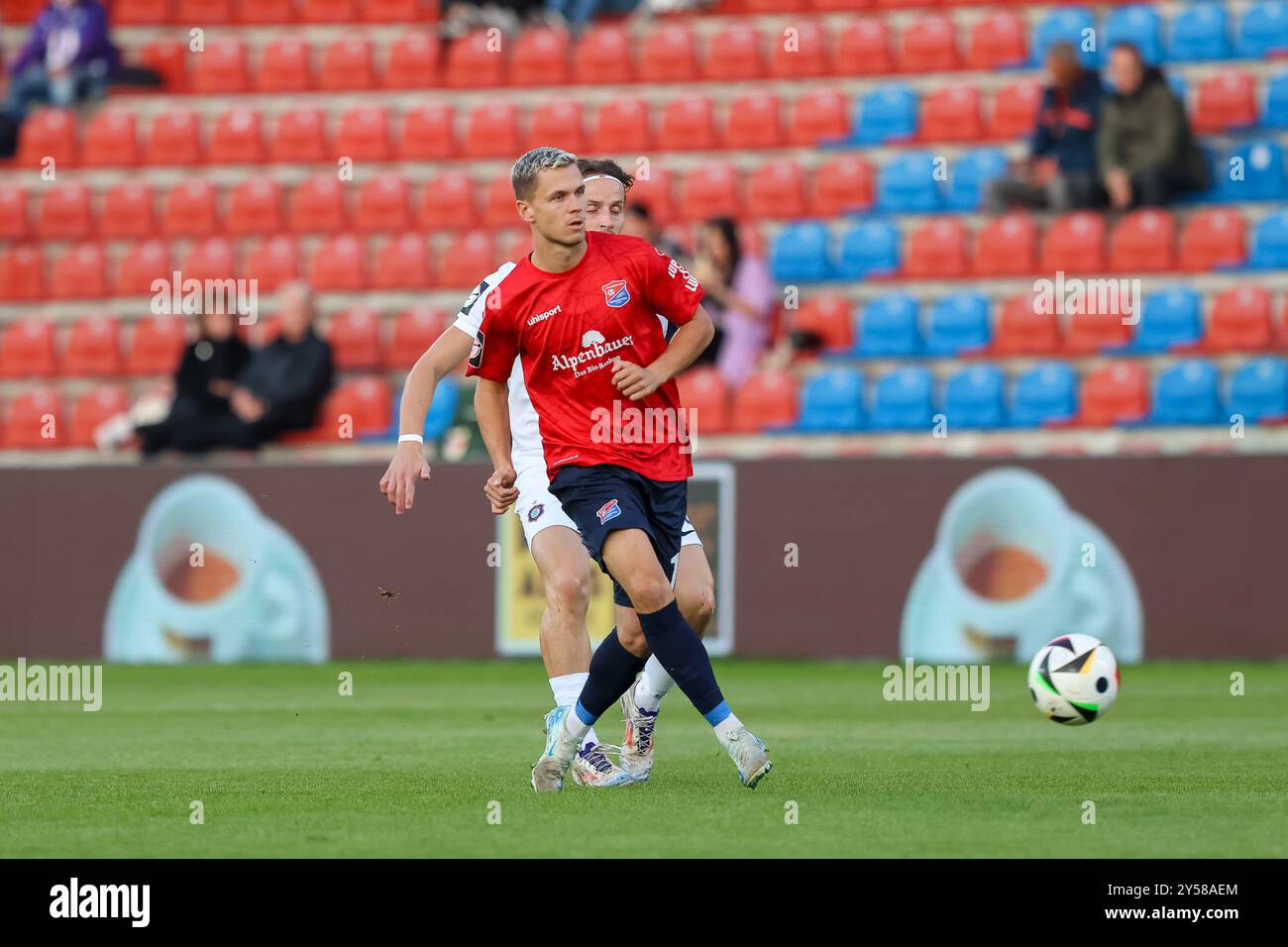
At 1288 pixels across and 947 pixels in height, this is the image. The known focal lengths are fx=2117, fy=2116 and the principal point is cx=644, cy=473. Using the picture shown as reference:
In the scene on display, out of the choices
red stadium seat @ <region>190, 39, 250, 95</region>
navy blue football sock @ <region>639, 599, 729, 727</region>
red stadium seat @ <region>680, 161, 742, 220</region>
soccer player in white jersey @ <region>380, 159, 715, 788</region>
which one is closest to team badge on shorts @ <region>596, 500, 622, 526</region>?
navy blue football sock @ <region>639, 599, 729, 727</region>

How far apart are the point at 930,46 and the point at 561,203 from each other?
12324 millimetres

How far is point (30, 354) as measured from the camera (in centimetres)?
1953

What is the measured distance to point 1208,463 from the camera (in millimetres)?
14867

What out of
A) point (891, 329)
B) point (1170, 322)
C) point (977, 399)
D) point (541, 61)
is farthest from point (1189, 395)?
point (541, 61)

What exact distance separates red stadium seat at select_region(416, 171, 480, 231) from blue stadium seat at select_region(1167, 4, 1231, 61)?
6537mm

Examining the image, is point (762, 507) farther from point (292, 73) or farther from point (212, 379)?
point (292, 73)

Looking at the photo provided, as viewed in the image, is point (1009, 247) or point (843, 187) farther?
point (843, 187)

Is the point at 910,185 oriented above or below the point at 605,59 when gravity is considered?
below

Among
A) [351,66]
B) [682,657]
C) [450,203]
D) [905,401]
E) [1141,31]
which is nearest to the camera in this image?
[682,657]

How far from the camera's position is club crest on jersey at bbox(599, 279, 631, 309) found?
7.94 m

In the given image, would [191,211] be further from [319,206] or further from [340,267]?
[340,267]

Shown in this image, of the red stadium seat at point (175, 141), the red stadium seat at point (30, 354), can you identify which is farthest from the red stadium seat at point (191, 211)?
the red stadium seat at point (30, 354)

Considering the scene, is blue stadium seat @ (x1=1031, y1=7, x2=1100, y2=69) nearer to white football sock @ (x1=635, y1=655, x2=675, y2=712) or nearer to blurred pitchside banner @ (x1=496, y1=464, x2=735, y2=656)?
blurred pitchside banner @ (x1=496, y1=464, x2=735, y2=656)
